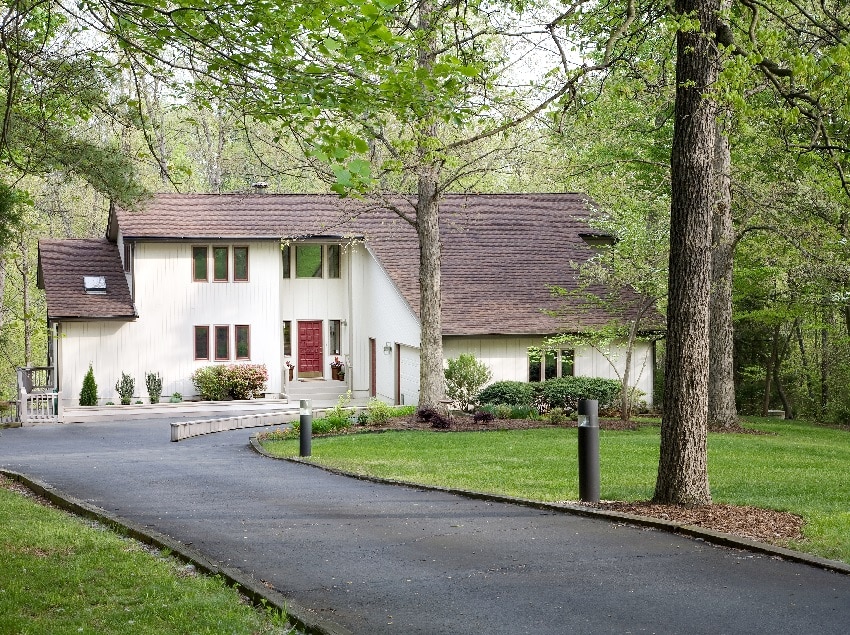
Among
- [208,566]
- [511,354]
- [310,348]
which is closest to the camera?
[208,566]

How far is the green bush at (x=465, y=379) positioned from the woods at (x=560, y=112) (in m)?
3.30

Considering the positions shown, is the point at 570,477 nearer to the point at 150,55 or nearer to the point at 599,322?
the point at 150,55

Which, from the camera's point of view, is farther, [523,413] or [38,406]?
[38,406]

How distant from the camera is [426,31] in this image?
40.5 feet

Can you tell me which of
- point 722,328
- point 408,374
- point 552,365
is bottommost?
point 408,374

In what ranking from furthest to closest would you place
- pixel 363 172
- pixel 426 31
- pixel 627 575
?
pixel 426 31 → pixel 627 575 → pixel 363 172

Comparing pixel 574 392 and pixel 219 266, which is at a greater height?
pixel 219 266

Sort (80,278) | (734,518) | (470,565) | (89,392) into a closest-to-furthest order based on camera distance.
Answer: (470,565) < (734,518) < (89,392) < (80,278)

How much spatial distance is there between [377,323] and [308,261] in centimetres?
438

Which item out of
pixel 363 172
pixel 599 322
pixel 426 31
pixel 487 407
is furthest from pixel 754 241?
pixel 363 172

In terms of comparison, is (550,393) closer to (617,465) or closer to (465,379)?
(465,379)

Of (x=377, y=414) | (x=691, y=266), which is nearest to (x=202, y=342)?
(x=377, y=414)

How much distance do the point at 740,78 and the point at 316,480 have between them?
9754 mm

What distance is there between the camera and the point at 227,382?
3797cm
